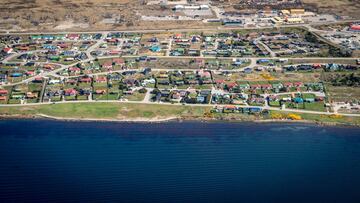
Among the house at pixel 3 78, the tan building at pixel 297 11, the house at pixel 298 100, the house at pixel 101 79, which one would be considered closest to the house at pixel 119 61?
the house at pixel 101 79

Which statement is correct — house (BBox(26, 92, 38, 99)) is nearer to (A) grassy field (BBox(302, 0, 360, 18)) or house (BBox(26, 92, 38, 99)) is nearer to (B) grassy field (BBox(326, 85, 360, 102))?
(B) grassy field (BBox(326, 85, 360, 102))

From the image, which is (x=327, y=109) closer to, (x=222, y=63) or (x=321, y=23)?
(x=222, y=63)

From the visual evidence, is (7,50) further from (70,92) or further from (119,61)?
(70,92)

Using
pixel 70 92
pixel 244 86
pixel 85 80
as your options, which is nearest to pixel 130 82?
pixel 85 80

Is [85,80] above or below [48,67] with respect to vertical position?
below

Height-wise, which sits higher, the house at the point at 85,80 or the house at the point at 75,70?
the house at the point at 75,70

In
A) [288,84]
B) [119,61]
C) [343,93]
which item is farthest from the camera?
[119,61]

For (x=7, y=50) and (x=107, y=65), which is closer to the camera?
(x=107, y=65)

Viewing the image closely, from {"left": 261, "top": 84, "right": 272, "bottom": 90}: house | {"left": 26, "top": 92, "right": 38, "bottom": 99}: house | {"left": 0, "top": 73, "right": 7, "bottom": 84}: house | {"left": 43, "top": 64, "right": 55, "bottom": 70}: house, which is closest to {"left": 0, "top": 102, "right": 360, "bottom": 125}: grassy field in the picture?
{"left": 26, "top": 92, "right": 38, "bottom": 99}: house

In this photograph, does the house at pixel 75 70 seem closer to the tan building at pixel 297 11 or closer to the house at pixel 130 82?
the house at pixel 130 82
